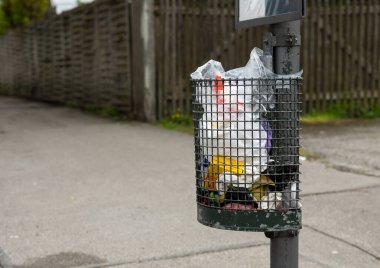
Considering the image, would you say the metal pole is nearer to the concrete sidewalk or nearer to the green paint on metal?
the green paint on metal

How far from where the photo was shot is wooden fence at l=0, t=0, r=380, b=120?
11.4m

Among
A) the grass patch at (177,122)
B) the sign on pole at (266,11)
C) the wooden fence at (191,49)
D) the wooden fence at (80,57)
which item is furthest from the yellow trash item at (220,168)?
the wooden fence at (80,57)

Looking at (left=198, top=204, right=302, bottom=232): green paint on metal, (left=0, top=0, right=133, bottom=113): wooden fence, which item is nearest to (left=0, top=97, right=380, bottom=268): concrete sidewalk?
(left=198, top=204, right=302, bottom=232): green paint on metal

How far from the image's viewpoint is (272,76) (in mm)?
2680

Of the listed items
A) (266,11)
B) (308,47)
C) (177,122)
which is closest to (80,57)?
(177,122)

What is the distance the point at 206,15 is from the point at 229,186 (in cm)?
914

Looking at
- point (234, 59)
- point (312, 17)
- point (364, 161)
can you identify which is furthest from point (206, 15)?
point (364, 161)

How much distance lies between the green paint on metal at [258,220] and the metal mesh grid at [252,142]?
0.02 meters

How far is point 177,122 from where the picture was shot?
11.3 m

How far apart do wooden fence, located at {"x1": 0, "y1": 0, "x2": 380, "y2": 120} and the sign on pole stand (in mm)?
8423

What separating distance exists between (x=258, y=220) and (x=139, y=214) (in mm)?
2781

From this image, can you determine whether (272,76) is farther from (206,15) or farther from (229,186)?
(206,15)

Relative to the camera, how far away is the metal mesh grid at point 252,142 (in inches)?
104

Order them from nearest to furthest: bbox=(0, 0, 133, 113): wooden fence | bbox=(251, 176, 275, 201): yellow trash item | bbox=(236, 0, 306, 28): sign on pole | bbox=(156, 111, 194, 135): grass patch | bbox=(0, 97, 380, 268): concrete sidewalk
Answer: bbox=(236, 0, 306, 28): sign on pole < bbox=(251, 176, 275, 201): yellow trash item < bbox=(0, 97, 380, 268): concrete sidewalk < bbox=(156, 111, 194, 135): grass patch < bbox=(0, 0, 133, 113): wooden fence
